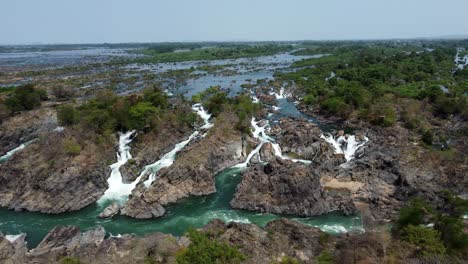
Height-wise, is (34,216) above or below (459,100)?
below

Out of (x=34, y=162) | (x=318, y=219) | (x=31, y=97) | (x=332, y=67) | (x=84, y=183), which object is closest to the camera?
(x=318, y=219)

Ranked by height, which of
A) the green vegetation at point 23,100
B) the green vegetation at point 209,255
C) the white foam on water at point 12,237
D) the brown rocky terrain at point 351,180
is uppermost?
the green vegetation at point 23,100

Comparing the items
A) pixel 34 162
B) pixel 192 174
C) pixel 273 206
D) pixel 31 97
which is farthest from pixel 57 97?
pixel 273 206

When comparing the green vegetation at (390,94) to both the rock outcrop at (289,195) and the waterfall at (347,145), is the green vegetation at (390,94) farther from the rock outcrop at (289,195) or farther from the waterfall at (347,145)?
the rock outcrop at (289,195)

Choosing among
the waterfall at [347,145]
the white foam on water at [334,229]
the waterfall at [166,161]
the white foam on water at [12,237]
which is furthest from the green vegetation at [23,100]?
the white foam on water at [334,229]

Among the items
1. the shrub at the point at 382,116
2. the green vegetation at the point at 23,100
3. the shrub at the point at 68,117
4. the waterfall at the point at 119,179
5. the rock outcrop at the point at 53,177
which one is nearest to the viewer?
the rock outcrop at the point at 53,177

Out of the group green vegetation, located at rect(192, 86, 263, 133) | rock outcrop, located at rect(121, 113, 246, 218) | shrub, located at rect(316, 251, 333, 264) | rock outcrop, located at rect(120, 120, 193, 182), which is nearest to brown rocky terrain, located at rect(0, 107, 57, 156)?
rock outcrop, located at rect(120, 120, 193, 182)

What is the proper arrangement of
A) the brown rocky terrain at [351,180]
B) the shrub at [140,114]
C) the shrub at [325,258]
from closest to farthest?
1. the shrub at [325,258]
2. the brown rocky terrain at [351,180]
3. the shrub at [140,114]

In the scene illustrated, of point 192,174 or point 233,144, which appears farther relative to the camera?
point 233,144

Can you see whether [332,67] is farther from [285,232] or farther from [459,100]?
[285,232]
